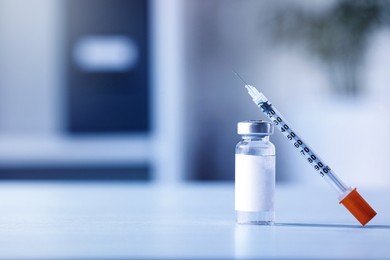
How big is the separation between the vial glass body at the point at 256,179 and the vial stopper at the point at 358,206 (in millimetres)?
93

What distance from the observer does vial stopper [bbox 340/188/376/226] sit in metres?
0.82

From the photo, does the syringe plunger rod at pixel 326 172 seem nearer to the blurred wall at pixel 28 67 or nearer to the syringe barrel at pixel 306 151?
the syringe barrel at pixel 306 151

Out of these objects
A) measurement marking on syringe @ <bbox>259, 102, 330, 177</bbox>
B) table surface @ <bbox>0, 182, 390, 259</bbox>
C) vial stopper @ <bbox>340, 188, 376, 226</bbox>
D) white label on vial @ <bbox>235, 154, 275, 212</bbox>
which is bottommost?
table surface @ <bbox>0, 182, 390, 259</bbox>

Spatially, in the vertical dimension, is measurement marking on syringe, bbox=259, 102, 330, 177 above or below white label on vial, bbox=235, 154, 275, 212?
above

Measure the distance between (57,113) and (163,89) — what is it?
52cm

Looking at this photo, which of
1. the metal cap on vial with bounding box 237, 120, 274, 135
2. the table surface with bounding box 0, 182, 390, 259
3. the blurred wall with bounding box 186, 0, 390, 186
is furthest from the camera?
the blurred wall with bounding box 186, 0, 390, 186

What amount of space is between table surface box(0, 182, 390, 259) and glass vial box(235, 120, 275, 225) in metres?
0.03

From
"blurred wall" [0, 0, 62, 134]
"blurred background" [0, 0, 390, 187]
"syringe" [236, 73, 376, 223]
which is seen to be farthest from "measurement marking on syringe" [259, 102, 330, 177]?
"blurred wall" [0, 0, 62, 134]

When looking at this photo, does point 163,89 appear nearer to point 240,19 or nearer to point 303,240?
point 240,19

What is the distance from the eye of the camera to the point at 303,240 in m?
0.73

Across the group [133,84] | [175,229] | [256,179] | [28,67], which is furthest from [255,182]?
[28,67]

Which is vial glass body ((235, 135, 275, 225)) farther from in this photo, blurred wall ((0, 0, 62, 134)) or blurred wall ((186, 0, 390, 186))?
blurred wall ((0, 0, 62, 134))

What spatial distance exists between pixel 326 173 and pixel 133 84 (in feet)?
7.89

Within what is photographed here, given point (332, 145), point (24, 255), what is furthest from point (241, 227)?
point (332, 145)
